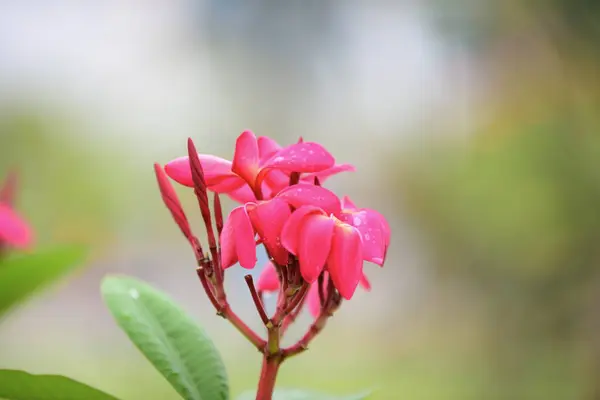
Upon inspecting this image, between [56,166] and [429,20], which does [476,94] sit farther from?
[56,166]

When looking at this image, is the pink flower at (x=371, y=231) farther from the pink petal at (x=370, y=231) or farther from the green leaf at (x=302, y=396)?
the green leaf at (x=302, y=396)

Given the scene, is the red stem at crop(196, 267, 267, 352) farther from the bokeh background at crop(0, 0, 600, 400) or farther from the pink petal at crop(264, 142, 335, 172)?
the bokeh background at crop(0, 0, 600, 400)

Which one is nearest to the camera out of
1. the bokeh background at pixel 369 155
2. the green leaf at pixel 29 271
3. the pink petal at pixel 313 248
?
the pink petal at pixel 313 248

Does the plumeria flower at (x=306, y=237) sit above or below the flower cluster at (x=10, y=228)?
below

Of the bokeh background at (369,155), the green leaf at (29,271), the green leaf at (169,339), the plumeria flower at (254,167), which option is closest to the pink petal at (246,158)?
the plumeria flower at (254,167)

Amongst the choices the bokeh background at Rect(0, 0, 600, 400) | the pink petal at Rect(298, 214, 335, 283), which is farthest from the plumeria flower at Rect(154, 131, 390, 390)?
the bokeh background at Rect(0, 0, 600, 400)

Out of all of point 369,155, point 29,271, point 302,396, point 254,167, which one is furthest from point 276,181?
point 369,155
